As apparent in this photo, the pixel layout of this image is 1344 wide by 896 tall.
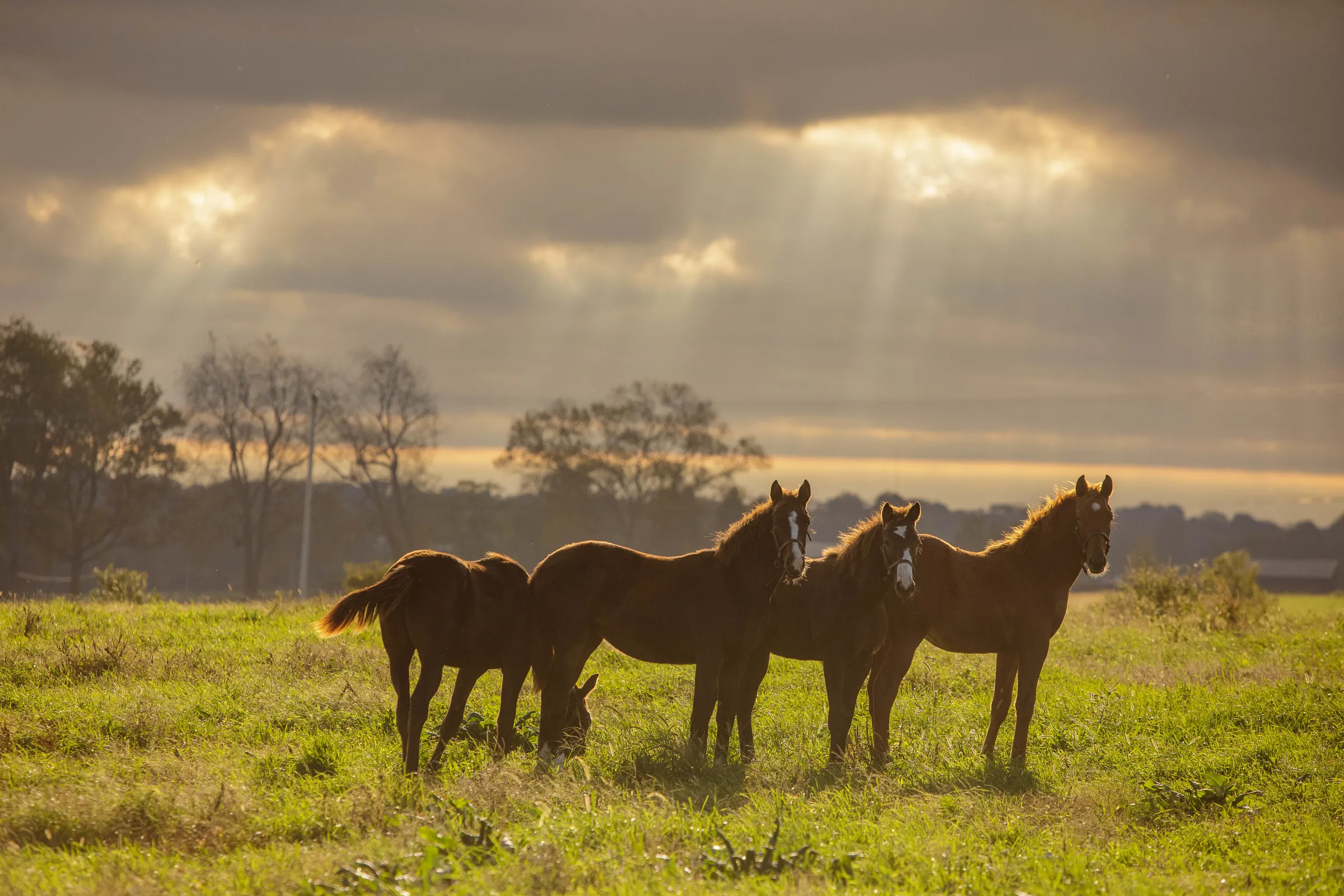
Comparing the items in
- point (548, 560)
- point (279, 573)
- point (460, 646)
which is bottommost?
point (279, 573)

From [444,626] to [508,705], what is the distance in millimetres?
1047

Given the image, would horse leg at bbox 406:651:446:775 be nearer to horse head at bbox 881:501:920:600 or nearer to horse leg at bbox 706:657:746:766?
horse leg at bbox 706:657:746:766

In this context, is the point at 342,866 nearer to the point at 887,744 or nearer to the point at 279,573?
the point at 887,744

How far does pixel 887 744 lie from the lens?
10016mm

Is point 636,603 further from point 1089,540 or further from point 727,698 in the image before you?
point 1089,540

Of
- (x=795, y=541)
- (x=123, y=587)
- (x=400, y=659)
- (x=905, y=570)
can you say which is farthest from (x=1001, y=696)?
(x=123, y=587)

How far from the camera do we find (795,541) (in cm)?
929

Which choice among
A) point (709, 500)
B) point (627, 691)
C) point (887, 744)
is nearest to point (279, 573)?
point (709, 500)

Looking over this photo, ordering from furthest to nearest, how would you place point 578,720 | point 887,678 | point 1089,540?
point 1089,540 < point 887,678 < point 578,720

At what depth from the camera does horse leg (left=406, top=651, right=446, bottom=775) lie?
8703 millimetres

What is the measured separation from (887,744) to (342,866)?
5.39 meters

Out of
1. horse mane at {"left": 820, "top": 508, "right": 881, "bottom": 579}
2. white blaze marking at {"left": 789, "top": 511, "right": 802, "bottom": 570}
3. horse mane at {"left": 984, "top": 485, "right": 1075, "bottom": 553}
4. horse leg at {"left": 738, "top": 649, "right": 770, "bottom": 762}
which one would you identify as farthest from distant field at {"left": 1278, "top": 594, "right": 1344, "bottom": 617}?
white blaze marking at {"left": 789, "top": 511, "right": 802, "bottom": 570}

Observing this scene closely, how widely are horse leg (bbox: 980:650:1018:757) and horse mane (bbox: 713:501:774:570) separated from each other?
289 centimetres

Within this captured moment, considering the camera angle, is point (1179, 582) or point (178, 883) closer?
point (178, 883)
